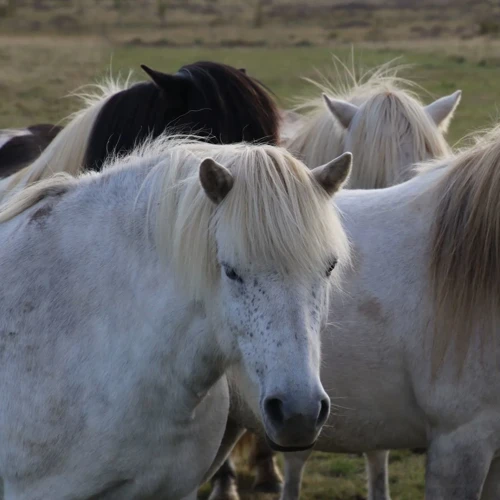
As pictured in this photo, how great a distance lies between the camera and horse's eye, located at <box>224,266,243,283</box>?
2.48 m

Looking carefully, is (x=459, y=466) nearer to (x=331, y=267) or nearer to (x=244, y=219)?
(x=331, y=267)

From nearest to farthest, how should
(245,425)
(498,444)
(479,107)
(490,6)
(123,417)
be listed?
(123,417), (498,444), (245,425), (479,107), (490,6)

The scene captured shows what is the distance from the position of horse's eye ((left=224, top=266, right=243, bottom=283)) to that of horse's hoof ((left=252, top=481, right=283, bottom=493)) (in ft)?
9.66

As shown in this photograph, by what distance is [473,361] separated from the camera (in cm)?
323

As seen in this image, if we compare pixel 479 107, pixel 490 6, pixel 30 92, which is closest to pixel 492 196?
pixel 479 107

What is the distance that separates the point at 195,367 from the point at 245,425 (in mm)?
1171

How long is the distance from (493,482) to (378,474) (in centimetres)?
131

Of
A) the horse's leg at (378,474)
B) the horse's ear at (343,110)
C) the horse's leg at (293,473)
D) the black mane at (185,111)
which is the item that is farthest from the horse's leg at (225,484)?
the horse's ear at (343,110)

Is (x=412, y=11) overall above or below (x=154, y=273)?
below

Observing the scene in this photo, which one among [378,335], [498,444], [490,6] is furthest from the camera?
[490,6]

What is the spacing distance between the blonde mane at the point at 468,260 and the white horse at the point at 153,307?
0.60 m

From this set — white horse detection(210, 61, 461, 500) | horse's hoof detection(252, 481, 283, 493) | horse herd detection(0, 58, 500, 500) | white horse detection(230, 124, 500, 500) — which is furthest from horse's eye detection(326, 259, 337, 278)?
horse's hoof detection(252, 481, 283, 493)

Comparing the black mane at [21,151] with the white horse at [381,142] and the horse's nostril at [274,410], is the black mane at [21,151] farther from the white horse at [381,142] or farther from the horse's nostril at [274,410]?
the horse's nostril at [274,410]

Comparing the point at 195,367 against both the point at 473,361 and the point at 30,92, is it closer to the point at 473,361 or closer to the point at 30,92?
the point at 473,361
